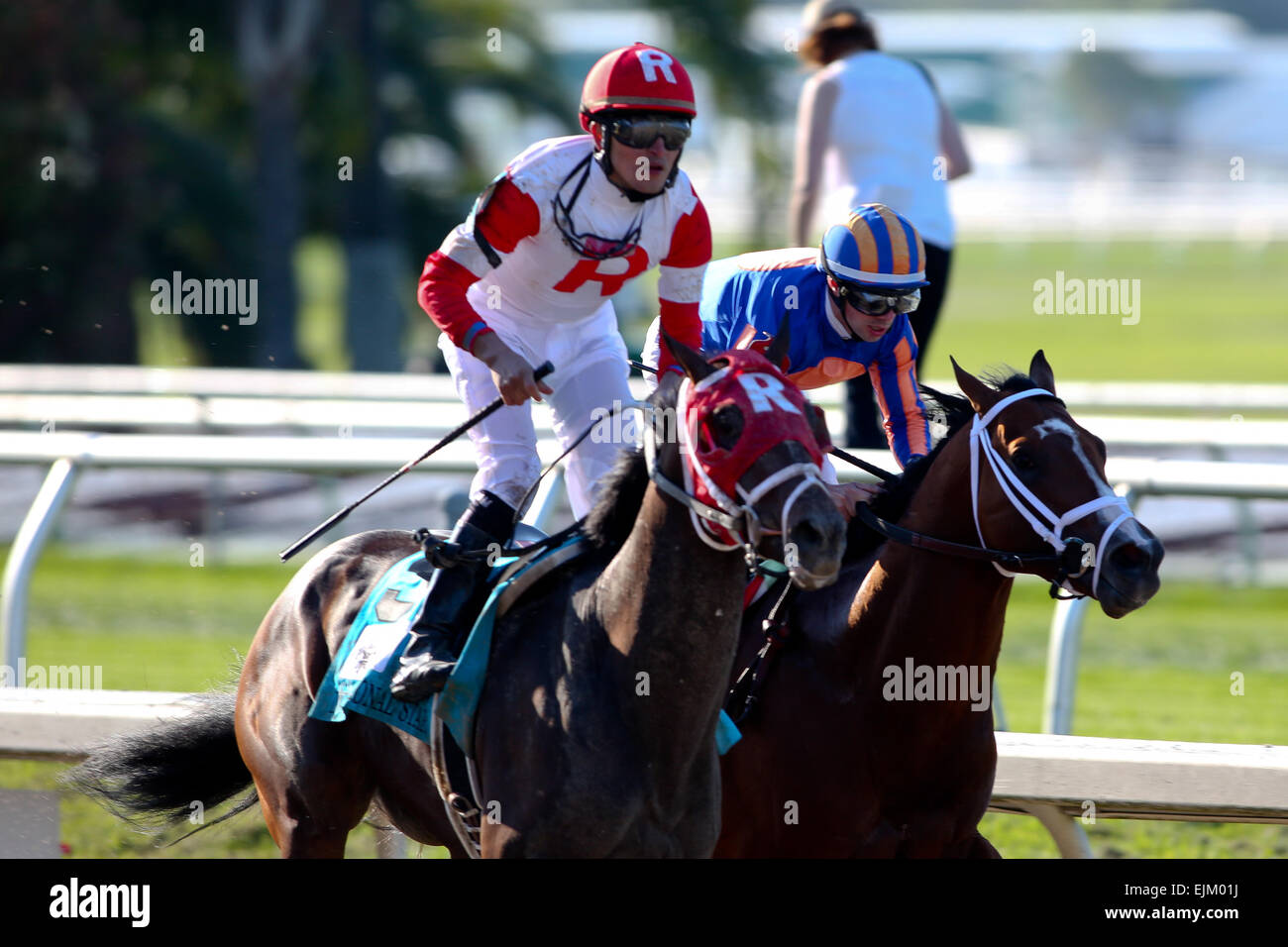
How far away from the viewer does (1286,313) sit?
3300 cm

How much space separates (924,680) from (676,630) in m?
0.72

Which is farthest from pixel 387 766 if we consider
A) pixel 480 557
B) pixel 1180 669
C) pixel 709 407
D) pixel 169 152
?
pixel 169 152

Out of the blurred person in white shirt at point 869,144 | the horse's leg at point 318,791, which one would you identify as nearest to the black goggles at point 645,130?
the horse's leg at point 318,791

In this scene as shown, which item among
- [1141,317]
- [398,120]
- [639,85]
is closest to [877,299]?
[639,85]

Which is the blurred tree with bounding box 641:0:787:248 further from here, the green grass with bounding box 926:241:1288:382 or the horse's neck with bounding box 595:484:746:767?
the horse's neck with bounding box 595:484:746:767

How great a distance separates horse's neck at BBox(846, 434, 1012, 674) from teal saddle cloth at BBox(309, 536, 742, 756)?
0.36m

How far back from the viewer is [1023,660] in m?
7.88

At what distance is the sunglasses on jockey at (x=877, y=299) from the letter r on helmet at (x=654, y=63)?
2.41ft

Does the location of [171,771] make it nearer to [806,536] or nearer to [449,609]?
[449,609]

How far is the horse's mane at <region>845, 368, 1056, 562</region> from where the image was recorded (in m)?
Answer: 3.88

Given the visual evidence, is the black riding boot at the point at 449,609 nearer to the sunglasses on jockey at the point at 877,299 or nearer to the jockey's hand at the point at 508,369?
the jockey's hand at the point at 508,369
